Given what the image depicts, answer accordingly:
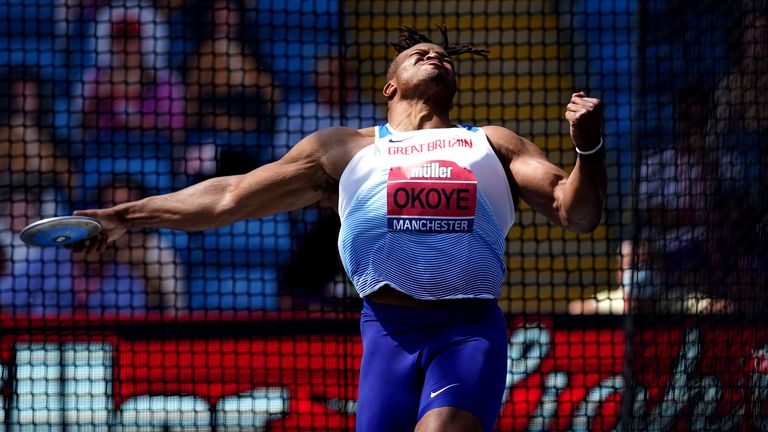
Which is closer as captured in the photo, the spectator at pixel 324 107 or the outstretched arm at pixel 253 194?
the outstretched arm at pixel 253 194

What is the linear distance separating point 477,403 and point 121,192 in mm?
5854

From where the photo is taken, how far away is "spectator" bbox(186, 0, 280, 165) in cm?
921

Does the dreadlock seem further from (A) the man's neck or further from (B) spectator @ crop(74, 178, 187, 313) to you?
(B) spectator @ crop(74, 178, 187, 313)

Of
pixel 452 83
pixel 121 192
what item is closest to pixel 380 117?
pixel 121 192

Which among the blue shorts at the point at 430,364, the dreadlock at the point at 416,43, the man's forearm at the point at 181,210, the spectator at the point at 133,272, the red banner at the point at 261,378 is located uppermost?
the dreadlock at the point at 416,43

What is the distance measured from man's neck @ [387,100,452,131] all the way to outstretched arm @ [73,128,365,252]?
0.17 m

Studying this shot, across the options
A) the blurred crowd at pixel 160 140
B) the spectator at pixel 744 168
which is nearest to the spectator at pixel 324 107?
the blurred crowd at pixel 160 140

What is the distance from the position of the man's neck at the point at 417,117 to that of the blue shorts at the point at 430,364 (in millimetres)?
741

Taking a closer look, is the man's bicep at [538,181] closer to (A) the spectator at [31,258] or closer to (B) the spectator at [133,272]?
(B) the spectator at [133,272]

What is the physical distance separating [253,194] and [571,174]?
4.26ft

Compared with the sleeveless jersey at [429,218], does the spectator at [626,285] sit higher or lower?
lower

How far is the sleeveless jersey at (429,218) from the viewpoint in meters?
4.15

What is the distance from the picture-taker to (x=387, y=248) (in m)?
4.21

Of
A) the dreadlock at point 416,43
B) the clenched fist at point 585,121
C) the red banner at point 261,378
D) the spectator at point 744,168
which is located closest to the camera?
the clenched fist at point 585,121
